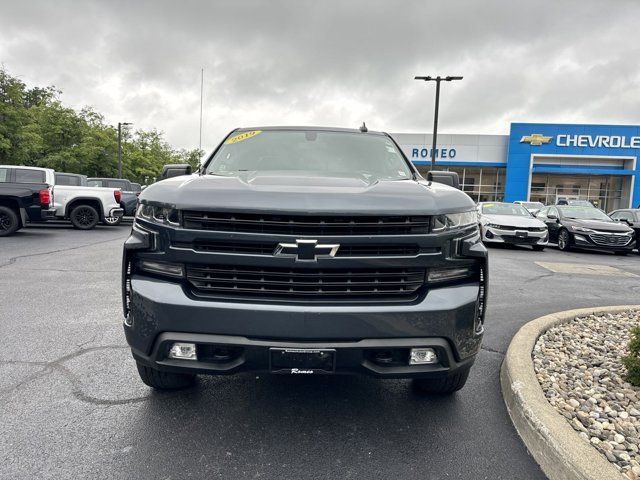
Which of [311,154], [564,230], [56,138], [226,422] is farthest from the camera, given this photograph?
[56,138]

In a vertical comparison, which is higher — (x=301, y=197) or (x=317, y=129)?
(x=317, y=129)

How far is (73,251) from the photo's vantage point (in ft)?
31.0

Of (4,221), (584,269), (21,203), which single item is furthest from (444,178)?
(4,221)

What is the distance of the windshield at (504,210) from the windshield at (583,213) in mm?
1230

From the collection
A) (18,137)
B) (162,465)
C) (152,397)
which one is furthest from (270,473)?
(18,137)

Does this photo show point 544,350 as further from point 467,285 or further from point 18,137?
point 18,137

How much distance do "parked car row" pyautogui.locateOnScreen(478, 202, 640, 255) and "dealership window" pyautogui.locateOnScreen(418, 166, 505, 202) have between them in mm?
24979

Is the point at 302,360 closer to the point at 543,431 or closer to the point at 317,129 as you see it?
the point at 543,431

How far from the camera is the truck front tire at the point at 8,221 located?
11375mm

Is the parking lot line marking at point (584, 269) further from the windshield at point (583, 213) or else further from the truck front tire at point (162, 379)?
the truck front tire at point (162, 379)

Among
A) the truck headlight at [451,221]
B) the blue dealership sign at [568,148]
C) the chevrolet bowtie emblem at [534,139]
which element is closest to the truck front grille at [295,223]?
the truck headlight at [451,221]

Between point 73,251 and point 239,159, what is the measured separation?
761 centimetres

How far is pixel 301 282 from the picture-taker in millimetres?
2166

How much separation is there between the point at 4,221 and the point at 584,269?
46.0ft
